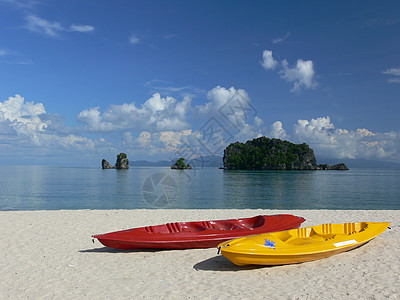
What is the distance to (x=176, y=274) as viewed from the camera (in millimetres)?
7188

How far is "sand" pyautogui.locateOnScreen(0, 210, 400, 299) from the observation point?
6078 mm

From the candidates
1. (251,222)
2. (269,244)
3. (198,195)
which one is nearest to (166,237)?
(269,244)

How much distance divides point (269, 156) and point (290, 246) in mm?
142390

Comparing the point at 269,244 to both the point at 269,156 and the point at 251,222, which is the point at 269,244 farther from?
the point at 269,156

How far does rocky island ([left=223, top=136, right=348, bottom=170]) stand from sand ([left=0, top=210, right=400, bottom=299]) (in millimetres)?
138296

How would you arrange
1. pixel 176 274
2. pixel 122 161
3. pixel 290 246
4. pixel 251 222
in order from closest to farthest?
pixel 176 274 < pixel 290 246 < pixel 251 222 < pixel 122 161

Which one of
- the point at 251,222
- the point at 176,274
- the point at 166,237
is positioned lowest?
the point at 176,274

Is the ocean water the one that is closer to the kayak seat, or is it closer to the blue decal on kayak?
the kayak seat

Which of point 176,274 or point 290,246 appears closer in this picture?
point 176,274

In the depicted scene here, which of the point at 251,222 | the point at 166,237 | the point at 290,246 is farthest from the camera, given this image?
the point at 251,222

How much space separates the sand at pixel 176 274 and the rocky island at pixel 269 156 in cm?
13830

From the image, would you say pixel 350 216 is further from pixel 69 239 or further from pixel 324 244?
pixel 69 239

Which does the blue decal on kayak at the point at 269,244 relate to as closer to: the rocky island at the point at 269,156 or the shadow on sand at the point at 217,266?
the shadow on sand at the point at 217,266

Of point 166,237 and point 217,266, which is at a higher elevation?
point 166,237
